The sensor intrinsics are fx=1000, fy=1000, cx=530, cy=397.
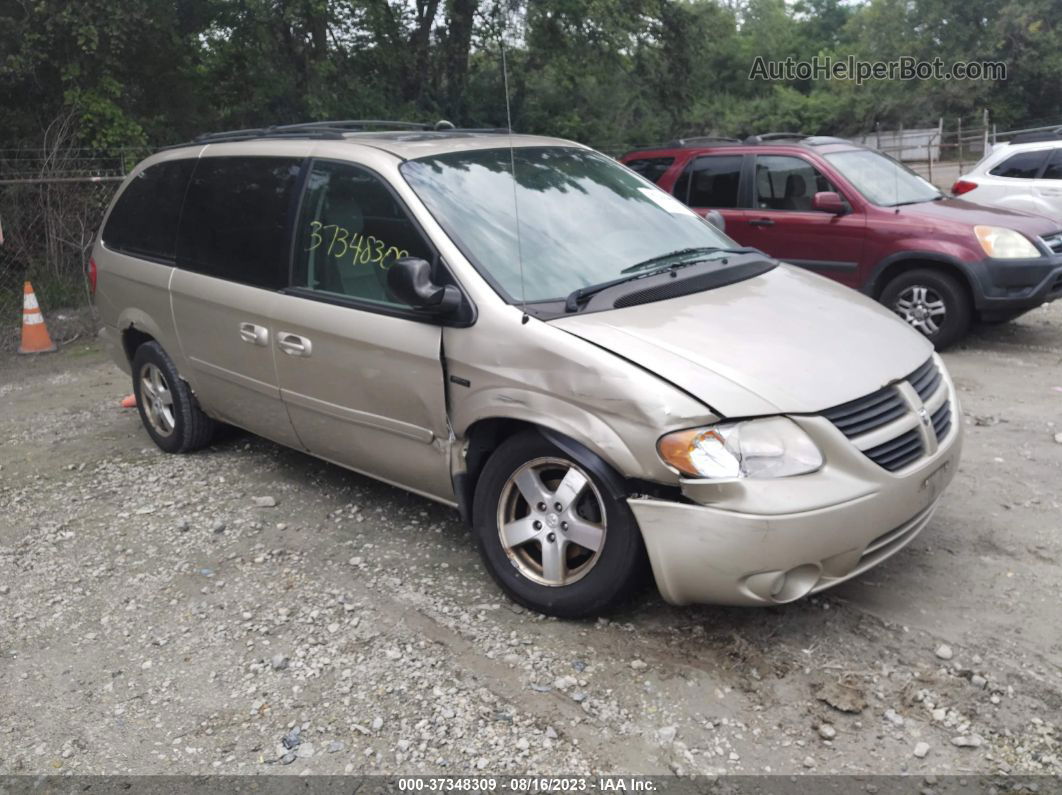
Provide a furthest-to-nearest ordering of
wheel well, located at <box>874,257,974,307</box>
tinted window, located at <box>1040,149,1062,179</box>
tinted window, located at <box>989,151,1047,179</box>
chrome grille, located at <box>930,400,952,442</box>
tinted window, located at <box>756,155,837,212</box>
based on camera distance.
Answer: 1. tinted window, located at <box>989,151,1047,179</box>
2. tinted window, located at <box>1040,149,1062,179</box>
3. tinted window, located at <box>756,155,837,212</box>
4. wheel well, located at <box>874,257,974,307</box>
5. chrome grille, located at <box>930,400,952,442</box>

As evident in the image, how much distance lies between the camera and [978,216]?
8062mm

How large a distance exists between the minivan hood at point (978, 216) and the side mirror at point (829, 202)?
0.49 meters

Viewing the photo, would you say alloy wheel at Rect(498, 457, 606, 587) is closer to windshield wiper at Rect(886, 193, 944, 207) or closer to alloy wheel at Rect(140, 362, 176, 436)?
alloy wheel at Rect(140, 362, 176, 436)

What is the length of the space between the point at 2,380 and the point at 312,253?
569 cm

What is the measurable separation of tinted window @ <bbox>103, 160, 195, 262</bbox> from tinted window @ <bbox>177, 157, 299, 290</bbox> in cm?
13

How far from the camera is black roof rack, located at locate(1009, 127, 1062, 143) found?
1205 cm

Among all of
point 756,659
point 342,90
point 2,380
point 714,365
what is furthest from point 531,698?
point 342,90

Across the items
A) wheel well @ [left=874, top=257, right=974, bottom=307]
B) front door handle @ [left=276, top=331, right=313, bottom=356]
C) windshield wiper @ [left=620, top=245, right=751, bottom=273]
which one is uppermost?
windshield wiper @ [left=620, top=245, right=751, bottom=273]

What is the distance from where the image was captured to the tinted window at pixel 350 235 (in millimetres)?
4273

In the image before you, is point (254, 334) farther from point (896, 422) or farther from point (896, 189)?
point (896, 189)

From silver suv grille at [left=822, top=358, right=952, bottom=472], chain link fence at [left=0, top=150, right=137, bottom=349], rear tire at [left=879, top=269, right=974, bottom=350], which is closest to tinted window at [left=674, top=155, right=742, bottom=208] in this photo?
rear tire at [left=879, top=269, right=974, bottom=350]

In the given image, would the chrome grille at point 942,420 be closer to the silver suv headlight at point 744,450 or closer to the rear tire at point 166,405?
the silver suv headlight at point 744,450

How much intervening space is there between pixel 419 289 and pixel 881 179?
20.2 feet

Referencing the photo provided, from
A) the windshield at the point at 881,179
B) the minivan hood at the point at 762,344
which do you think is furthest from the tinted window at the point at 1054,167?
the minivan hood at the point at 762,344
